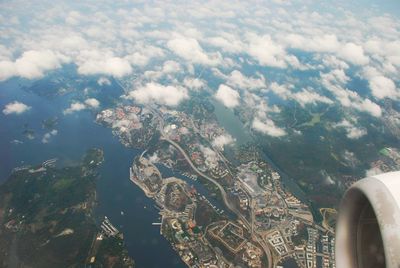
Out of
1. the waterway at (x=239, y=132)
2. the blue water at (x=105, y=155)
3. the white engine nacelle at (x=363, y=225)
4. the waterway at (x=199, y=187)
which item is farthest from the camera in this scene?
the waterway at (x=239, y=132)

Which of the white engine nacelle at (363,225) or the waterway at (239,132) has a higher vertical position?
the white engine nacelle at (363,225)

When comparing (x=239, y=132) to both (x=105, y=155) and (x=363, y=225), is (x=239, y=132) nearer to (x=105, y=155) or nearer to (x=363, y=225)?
(x=105, y=155)

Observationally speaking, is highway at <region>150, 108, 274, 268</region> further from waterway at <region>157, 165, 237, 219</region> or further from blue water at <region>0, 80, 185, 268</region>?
blue water at <region>0, 80, 185, 268</region>

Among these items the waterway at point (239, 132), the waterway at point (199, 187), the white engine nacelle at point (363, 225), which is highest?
the white engine nacelle at point (363, 225)

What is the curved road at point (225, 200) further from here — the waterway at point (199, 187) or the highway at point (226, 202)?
the waterway at point (199, 187)

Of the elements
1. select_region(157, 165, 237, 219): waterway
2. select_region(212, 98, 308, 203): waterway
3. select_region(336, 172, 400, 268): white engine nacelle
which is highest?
select_region(336, 172, 400, 268): white engine nacelle

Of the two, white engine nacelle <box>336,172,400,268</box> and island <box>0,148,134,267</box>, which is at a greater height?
white engine nacelle <box>336,172,400,268</box>

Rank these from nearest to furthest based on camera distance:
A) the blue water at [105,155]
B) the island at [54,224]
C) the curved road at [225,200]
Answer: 1. the island at [54,224]
2. the curved road at [225,200]
3. the blue water at [105,155]

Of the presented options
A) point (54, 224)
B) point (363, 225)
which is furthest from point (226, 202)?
point (363, 225)

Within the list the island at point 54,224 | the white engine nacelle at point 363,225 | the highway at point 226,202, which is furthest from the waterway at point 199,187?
the white engine nacelle at point 363,225

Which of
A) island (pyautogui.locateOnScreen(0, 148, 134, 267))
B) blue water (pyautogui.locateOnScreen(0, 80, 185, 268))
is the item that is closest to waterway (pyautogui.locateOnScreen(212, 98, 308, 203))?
blue water (pyautogui.locateOnScreen(0, 80, 185, 268))
